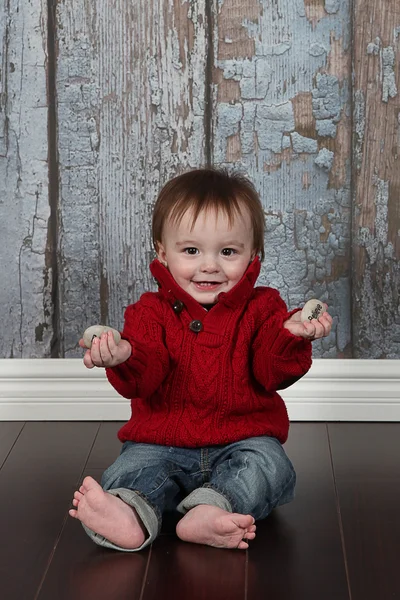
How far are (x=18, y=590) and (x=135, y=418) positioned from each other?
1.33 feet

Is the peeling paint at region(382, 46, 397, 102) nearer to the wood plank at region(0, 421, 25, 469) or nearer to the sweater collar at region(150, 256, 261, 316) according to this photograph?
the sweater collar at region(150, 256, 261, 316)

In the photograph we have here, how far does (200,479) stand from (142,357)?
0.22m

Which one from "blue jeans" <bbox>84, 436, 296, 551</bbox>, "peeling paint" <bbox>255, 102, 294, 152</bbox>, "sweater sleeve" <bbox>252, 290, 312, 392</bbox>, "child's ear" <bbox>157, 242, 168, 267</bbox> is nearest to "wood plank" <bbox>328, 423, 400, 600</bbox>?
"blue jeans" <bbox>84, 436, 296, 551</bbox>

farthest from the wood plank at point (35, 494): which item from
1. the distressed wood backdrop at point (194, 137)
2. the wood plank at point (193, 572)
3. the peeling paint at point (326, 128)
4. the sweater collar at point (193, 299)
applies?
the peeling paint at point (326, 128)

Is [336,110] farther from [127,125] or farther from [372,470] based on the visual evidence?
[372,470]

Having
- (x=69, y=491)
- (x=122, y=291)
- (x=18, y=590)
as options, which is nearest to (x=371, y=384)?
(x=122, y=291)

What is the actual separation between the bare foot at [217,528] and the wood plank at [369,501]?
0.14 m

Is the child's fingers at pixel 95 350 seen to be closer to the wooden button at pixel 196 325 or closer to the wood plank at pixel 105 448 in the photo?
the wooden button at pixel 196 325

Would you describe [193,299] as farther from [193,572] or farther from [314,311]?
[193,572]

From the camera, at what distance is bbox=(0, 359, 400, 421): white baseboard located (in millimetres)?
2023

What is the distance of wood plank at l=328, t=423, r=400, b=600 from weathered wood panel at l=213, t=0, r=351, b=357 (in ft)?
0.93

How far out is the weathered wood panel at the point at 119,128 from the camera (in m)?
1.91

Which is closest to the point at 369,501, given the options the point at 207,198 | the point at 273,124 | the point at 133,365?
the point at 133,365

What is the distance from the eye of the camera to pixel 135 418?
5.30 feet
